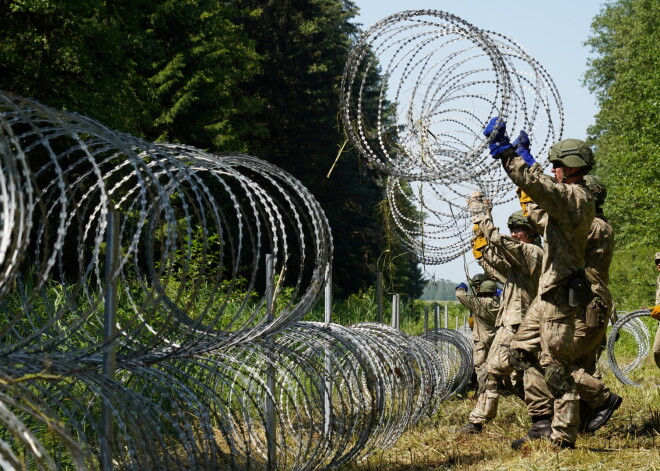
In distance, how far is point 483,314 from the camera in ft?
36.9

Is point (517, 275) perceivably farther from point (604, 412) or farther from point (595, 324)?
point (595, 324)

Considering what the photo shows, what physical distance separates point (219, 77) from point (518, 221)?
20.8 meters

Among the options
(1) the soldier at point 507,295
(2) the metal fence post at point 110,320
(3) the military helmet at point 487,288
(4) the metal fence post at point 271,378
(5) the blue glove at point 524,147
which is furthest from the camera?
(3) the military helmet at point 487,288

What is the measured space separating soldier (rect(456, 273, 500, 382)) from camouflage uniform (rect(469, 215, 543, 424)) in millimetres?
2399

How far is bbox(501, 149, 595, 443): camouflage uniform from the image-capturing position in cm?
641

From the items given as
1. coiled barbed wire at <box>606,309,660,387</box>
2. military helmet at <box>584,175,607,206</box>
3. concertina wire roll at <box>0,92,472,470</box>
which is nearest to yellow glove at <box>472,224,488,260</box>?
concertina wire roll at <box>0,92,472,470</box>

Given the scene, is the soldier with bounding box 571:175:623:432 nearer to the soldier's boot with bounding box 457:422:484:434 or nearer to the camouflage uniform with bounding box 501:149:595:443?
the camouflage uniform with bounding box 501:149:595:443

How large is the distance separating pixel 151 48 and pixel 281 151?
40.4ft

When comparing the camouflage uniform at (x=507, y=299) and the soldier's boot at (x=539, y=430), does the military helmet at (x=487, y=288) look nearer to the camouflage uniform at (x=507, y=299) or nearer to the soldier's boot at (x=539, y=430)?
the camouflage uniform at (x=507, y=299)

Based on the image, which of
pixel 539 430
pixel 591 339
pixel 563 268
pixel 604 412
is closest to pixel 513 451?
pixel 539 430

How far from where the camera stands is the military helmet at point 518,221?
8820 millimetres

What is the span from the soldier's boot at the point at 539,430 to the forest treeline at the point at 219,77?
488 centimetres

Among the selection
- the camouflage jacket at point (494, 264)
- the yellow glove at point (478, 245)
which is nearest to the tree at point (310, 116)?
the yellow glove at point (478, 245)

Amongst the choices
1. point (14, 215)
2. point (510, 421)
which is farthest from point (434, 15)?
point (14, 215)
